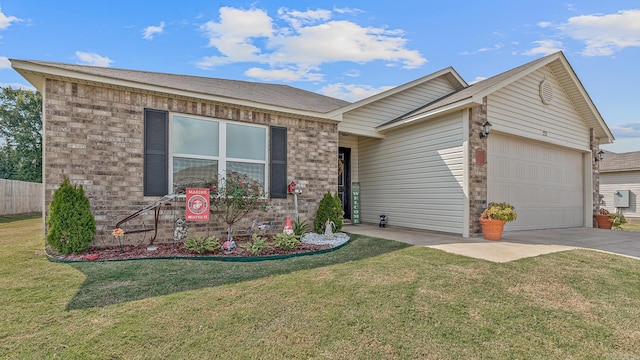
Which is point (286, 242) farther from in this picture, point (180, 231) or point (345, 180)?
point (345, 180)

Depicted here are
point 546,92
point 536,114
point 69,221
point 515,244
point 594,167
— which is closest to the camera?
point 69,221

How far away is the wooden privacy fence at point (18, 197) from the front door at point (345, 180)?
45.9ft

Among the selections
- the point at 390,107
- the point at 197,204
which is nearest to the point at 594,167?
the point at 390,107

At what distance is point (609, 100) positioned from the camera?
1014 cm

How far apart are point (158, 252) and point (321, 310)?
137 inches

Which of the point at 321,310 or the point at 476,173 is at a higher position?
the point at 476,173

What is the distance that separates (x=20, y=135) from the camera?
25.3 m

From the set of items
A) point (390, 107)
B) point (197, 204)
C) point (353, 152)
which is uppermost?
point (390, 107)

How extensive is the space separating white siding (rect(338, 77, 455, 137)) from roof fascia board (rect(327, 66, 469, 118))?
7.3 inches

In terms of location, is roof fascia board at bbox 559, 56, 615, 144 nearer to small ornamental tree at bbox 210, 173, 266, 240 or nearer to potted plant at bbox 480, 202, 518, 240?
potted plant at bbox 480, 202, 518, 240

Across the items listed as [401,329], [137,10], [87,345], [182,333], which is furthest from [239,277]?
[137,10]

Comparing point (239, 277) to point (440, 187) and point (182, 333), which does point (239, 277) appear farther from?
point (440, 187)

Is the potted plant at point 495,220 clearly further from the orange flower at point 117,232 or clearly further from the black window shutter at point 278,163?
the orange flower at point 117,232

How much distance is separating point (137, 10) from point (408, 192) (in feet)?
29.1
